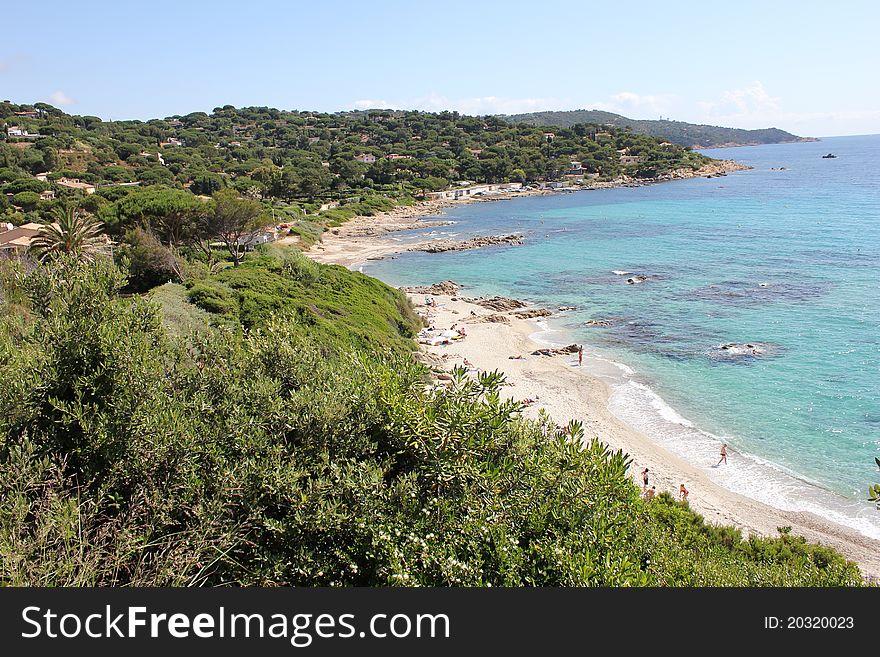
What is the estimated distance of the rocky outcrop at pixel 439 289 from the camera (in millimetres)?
41531

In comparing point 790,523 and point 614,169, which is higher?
point 614,169

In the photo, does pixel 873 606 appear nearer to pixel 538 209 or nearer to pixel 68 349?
pixel 68 349

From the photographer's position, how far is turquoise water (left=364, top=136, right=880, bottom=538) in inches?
754

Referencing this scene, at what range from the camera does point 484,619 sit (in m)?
4.44

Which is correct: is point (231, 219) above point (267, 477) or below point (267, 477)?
above

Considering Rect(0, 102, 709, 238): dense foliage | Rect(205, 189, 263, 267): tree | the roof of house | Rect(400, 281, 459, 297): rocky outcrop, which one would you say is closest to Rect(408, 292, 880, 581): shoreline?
Rect(400, 281, 459, 297): rocky outcrop

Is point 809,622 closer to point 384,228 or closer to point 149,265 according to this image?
point 149,265

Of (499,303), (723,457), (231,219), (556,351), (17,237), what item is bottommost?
(723,457)

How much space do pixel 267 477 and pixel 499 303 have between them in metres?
32.6

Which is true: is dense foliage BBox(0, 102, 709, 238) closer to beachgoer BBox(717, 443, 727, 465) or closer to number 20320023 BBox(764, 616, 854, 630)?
beachgoer BBox(717, 443, 727, 465)

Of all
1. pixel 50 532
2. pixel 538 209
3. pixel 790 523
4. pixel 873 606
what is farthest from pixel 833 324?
pixel 538 209

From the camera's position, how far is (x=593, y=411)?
22.4m

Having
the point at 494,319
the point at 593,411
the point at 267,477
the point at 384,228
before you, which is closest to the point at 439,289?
the point at 494,319

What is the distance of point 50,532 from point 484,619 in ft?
12.7
